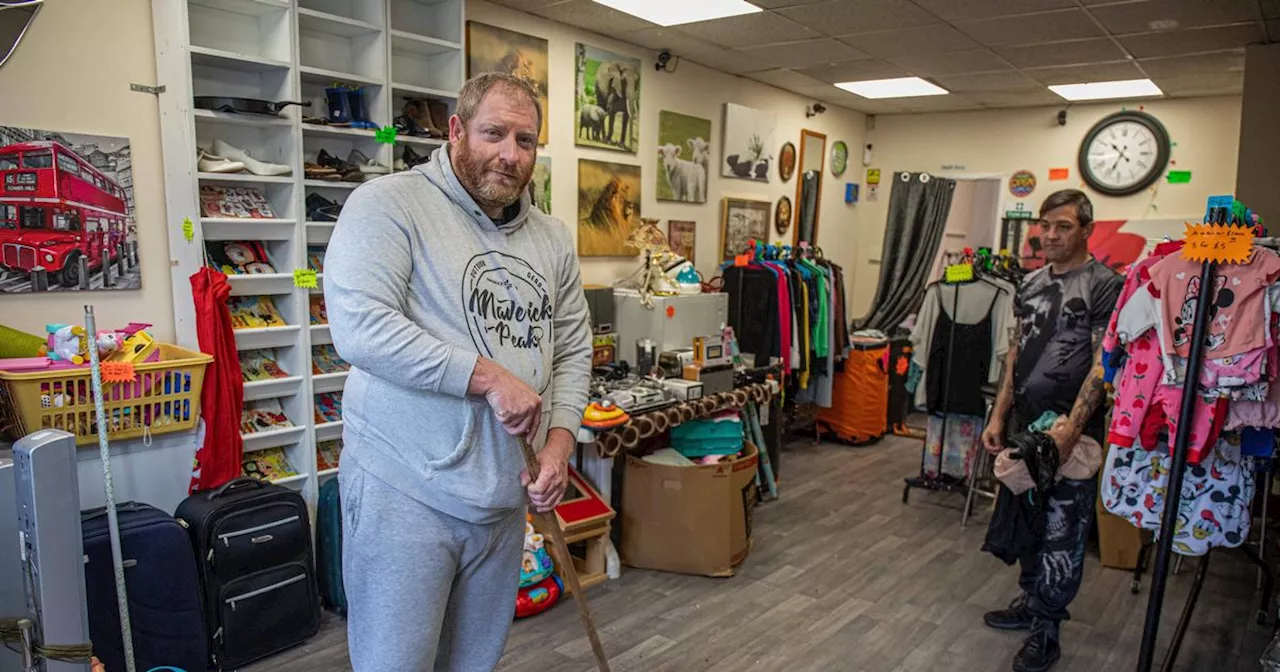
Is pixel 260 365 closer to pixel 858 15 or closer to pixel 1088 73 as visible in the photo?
pixel 858 15

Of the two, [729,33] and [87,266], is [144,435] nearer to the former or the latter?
[87,266]

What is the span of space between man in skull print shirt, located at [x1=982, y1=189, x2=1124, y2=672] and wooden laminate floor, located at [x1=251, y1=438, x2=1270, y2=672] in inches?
10.1

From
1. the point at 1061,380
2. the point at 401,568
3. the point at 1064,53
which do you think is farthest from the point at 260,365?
the point at 1064,53

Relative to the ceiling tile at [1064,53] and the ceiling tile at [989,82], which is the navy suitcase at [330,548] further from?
the ceiling tile at [989,82]

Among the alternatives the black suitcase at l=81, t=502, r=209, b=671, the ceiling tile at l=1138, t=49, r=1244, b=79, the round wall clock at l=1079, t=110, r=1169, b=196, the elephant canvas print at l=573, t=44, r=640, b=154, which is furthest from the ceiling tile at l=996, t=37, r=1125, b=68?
the black suitcase at l=81, t=502, r=209, b=671

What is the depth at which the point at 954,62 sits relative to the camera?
494 cm

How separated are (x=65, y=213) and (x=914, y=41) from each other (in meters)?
4.03

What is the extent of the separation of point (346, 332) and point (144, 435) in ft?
5.27

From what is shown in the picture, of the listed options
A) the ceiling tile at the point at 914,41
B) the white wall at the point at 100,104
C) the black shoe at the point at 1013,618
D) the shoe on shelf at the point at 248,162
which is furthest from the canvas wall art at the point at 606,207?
the black shoe at the point at 1013,618

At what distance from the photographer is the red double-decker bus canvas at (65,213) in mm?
2459

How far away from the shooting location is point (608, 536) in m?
3.38

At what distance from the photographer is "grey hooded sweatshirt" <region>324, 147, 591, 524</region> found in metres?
1.34

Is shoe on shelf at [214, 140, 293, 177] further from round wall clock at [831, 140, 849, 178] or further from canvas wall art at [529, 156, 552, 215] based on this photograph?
round wall clock at [831, 140, 849, 178]

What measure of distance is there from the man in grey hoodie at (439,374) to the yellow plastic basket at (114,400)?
133 cm
